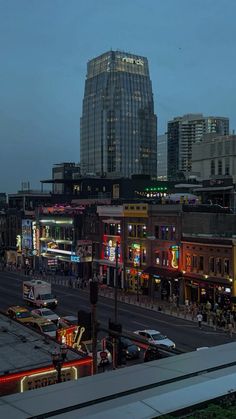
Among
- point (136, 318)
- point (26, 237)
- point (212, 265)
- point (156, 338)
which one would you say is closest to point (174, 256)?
point (212, 265)

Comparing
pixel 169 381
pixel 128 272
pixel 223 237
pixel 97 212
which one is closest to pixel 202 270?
pixel 223 237

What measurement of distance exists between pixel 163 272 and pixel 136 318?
13.2 m

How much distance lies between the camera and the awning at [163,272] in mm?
58825

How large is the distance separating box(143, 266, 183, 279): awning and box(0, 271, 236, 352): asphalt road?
6.39 m

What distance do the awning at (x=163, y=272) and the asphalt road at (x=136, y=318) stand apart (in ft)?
21.0

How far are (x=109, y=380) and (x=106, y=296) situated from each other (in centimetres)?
5081

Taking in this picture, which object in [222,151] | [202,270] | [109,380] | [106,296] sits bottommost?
[106,296]

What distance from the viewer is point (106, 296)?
62.1m

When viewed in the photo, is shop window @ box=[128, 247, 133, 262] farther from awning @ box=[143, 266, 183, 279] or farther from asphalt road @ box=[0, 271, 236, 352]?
asphalt road @ box=[0, 271, 236, 352]

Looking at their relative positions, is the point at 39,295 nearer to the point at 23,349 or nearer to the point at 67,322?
the point at 67,322

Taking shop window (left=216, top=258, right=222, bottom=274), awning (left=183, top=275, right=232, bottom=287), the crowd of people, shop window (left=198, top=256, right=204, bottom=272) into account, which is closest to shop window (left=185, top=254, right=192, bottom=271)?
awning (left=183, top=275, right=232, bottom=287)

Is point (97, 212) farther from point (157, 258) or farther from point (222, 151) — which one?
point (222, 151)

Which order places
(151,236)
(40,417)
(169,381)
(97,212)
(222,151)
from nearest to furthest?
(40,417) → (169,381) → (151,236) → (97,212) → (222,151)

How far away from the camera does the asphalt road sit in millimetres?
40150
